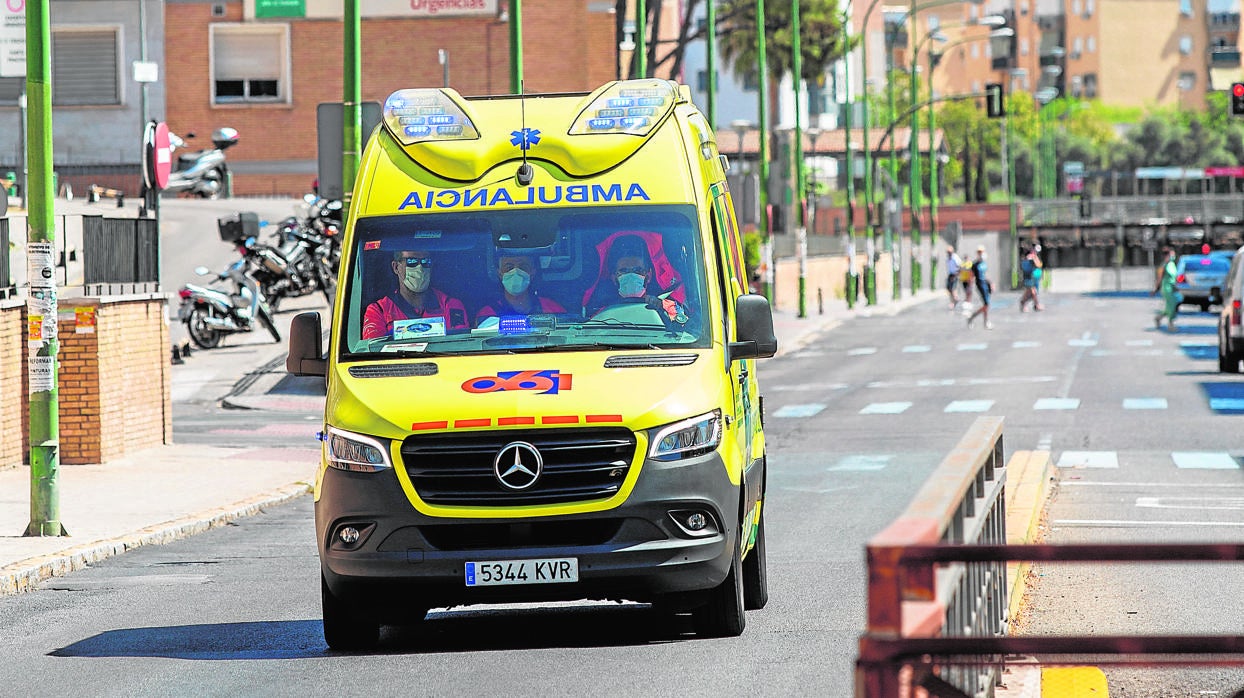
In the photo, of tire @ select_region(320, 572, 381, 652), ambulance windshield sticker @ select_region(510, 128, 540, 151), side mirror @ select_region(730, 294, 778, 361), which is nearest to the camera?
tire @ select_region(320, 572, 381, 652)

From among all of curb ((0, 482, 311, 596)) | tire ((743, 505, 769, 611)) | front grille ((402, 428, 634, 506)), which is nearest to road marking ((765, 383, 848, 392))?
curb ((0, 482, 311, 596))

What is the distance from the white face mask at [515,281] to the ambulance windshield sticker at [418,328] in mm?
341

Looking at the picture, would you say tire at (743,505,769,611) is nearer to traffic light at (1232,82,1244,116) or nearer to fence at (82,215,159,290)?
fence at (82,215,159,290)

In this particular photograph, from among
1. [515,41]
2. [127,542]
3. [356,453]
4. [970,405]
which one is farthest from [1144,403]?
[356,453]

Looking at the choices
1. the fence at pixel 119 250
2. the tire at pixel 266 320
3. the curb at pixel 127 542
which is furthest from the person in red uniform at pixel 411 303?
the tire at pixel 266 320

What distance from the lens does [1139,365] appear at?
3559 centimetres

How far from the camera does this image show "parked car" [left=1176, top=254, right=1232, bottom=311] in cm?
6141

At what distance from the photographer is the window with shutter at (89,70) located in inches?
2594

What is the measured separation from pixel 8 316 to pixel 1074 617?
1228 centimetres

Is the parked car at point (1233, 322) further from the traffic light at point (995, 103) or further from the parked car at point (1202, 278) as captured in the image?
the traffic light at point (995, 103)

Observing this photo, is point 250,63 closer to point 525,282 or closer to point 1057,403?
point 1057,403

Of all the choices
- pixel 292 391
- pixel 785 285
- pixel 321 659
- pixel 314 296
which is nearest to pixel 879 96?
pixel 785 285

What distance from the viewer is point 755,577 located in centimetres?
1073

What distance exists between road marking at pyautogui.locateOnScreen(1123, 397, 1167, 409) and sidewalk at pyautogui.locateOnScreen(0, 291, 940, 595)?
10512mm
